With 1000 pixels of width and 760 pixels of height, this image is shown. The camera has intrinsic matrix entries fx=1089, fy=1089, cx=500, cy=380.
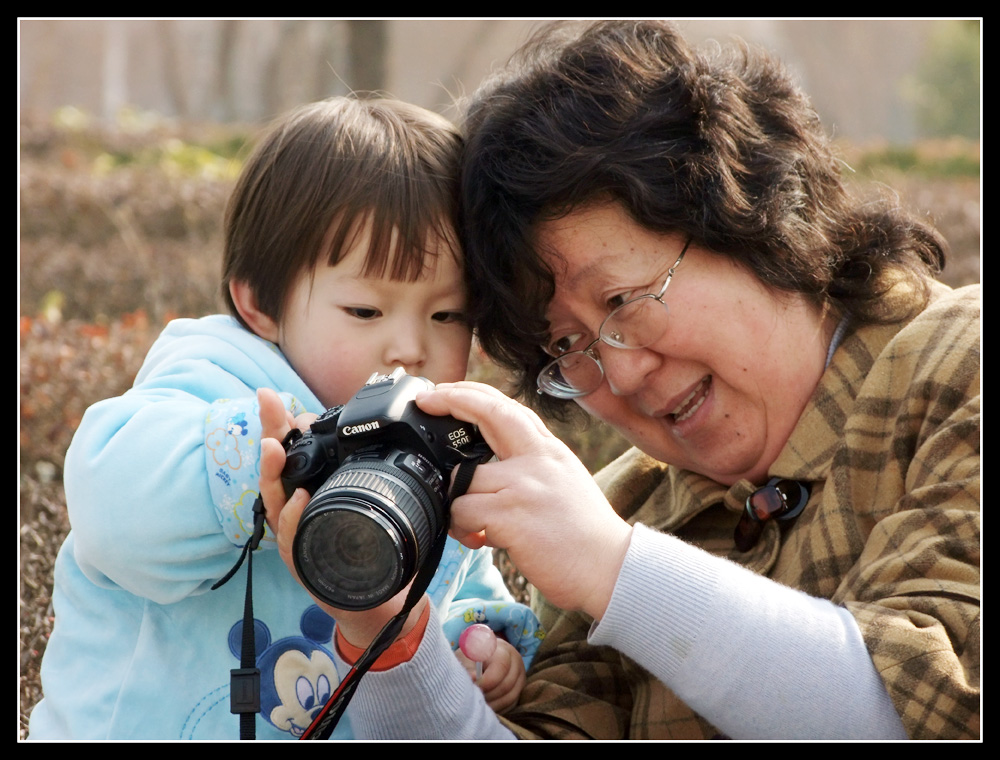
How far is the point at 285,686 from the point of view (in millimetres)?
2023

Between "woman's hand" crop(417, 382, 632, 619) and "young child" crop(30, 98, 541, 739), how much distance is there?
355 millimetres

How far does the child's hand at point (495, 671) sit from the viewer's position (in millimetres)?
2271

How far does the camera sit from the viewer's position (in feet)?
4.96

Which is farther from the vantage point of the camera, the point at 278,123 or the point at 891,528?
the point at 278,123

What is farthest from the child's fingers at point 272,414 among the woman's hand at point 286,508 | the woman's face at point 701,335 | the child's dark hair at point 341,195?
the woman's face at point 701,335

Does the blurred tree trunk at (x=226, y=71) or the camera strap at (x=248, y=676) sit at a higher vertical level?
the camera strap at (x=248, y=676)

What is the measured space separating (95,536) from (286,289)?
66 cm

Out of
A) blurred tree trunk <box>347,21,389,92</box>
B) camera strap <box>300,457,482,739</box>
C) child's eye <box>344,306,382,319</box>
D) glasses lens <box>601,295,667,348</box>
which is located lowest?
blurred tree trunk <box>347,21,389,92</box>

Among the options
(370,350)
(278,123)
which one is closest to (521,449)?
(370,350)

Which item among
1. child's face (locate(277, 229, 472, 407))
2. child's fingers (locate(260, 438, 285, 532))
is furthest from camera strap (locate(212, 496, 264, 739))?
child's face (locate(277, 229, 472, 407))

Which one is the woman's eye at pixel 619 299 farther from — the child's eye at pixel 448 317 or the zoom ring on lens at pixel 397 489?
the zoom ring on lens at pixel 397 489

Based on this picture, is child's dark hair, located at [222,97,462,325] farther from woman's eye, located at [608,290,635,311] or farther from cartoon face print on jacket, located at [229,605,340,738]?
cartoon face print on jacket, located at [229,605,340,738]

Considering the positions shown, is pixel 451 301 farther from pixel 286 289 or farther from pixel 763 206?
pixel 763 206

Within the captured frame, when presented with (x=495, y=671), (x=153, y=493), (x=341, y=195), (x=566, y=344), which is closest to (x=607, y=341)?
(x=566, y=344)
